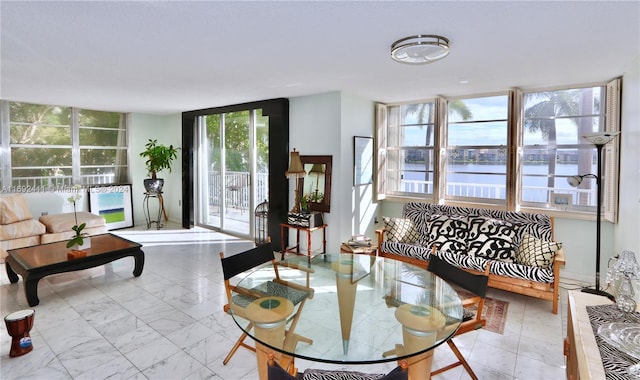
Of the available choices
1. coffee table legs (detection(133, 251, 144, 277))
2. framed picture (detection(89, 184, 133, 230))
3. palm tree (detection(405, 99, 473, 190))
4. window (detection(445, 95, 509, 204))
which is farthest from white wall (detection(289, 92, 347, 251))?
framed picture (detection(89, 184, 133, 230))

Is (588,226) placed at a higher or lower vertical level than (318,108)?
lower

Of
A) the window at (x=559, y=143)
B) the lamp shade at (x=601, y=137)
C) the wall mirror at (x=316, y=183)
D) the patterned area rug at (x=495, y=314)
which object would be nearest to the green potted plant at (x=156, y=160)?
the wall mirror at (x=316, y=183)

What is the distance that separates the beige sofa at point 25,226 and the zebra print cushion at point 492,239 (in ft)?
18.1

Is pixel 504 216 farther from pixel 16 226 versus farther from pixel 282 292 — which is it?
pixel 16 226

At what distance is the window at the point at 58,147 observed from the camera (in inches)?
227

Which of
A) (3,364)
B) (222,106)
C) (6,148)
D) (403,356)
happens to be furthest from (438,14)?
(6,148)

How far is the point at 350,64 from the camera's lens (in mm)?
3314

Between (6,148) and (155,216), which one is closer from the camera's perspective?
(6,148)

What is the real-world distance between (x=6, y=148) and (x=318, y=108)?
5165 mm

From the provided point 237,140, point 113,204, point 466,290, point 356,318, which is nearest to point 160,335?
point 356,318

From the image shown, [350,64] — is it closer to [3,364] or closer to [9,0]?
[9,0]

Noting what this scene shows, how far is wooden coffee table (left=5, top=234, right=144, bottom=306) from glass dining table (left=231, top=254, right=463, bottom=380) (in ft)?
7.21

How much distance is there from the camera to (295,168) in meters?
4.84

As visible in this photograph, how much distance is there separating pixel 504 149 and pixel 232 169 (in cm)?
447
